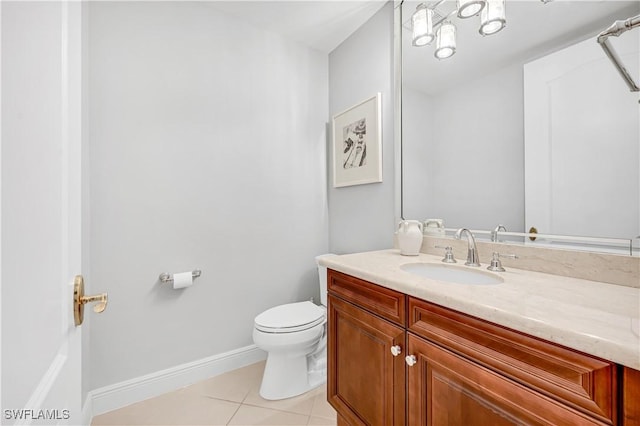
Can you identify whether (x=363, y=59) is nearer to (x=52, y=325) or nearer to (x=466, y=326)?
(x=466, y=326)

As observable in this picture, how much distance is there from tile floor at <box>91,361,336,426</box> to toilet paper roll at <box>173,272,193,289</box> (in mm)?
669

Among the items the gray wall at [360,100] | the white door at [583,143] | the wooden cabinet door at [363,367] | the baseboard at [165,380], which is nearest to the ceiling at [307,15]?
the gray wall at [360,100]

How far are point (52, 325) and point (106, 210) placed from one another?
1.25 m

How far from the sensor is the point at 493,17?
3.96 ft

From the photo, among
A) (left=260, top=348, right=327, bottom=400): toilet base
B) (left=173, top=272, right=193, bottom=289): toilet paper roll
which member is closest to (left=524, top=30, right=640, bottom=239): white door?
(left=260, top=348, right=327, bottom=400): toilet base

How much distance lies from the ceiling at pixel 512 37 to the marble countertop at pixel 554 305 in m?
0.84

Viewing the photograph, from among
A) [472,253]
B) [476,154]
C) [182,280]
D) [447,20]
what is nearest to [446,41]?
[447,20]

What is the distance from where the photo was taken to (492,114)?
125cm

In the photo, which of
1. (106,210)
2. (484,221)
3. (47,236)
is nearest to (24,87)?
(47,236)

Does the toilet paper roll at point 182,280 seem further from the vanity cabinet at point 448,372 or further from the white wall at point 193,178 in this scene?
the vanity cabinet at point 448,372

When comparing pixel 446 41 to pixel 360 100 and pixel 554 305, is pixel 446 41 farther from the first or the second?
pixel 554 305

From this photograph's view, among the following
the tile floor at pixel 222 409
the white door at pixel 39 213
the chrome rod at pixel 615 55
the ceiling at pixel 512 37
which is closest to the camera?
the white door at pixel 39 213

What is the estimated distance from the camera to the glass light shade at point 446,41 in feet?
4.60

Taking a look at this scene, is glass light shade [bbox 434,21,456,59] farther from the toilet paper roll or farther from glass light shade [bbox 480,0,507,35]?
the toilet paper roll
